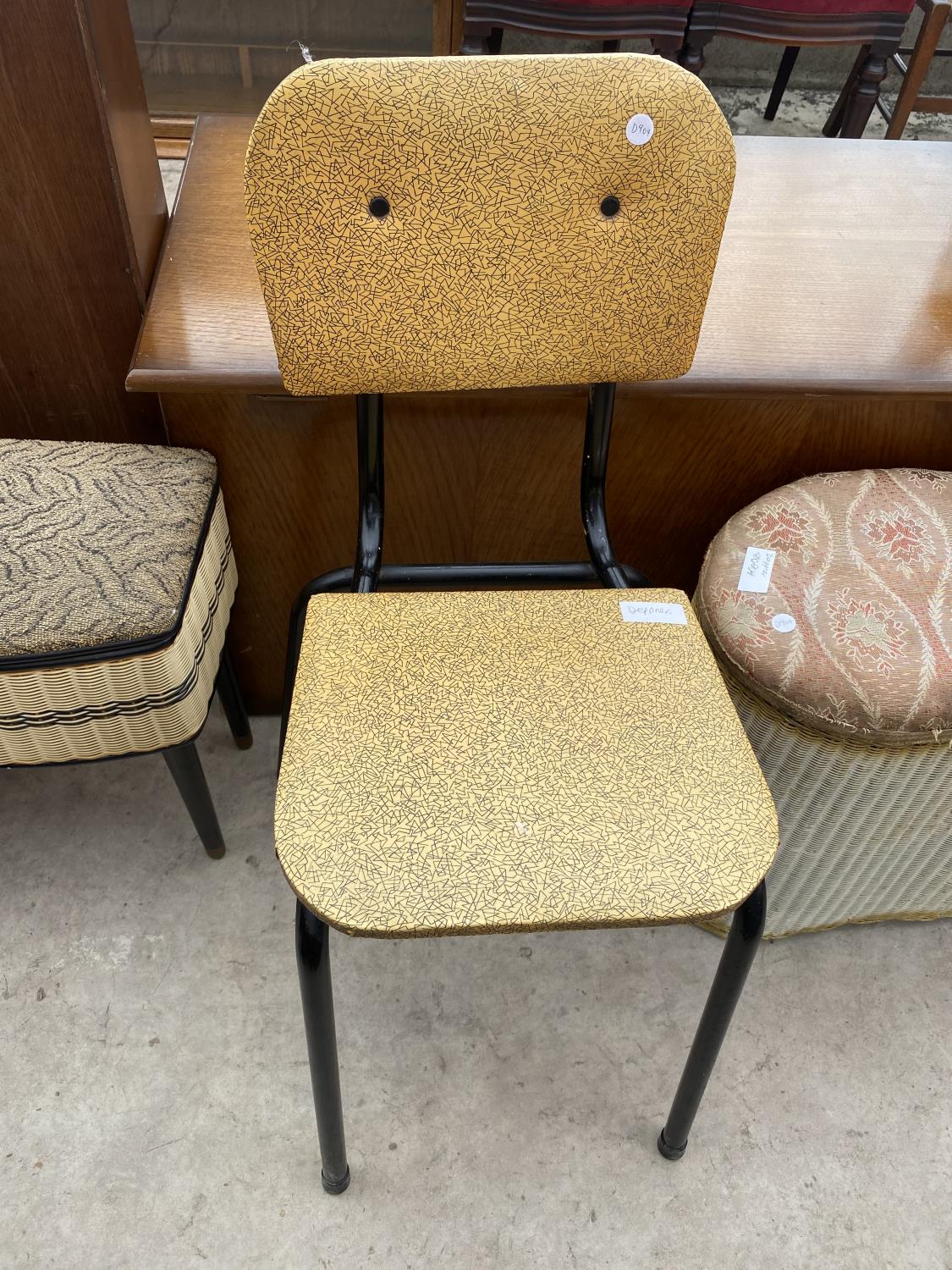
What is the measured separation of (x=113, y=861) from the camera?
1227 mm

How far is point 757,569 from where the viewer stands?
922 millimetres

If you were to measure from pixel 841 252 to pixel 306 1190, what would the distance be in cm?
123

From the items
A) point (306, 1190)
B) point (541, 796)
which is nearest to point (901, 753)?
point (541, 796)

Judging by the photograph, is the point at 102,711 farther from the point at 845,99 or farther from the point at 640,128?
the point at 845,99

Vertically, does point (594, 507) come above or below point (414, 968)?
above

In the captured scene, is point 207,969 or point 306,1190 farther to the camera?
point 207,969

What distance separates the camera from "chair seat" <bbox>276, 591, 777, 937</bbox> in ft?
2.19

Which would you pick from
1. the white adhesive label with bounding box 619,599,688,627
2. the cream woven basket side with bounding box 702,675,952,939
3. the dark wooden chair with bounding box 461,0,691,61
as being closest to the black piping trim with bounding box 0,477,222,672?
the white adhesive label with bounding box 619,599,688,627

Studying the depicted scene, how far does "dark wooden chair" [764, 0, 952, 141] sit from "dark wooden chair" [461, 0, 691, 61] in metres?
0.34

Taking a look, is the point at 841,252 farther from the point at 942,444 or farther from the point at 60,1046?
the point at 60,1046

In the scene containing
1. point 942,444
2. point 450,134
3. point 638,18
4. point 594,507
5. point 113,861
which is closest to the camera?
point 450,134

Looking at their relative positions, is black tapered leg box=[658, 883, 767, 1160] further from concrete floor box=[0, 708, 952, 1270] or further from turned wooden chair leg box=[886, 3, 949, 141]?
turned wooden chair leg box=[886, 3, 949, 141]

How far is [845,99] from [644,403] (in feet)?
6.34

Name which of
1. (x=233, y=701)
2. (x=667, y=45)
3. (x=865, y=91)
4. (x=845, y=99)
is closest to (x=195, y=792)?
(x=233, y=701)
